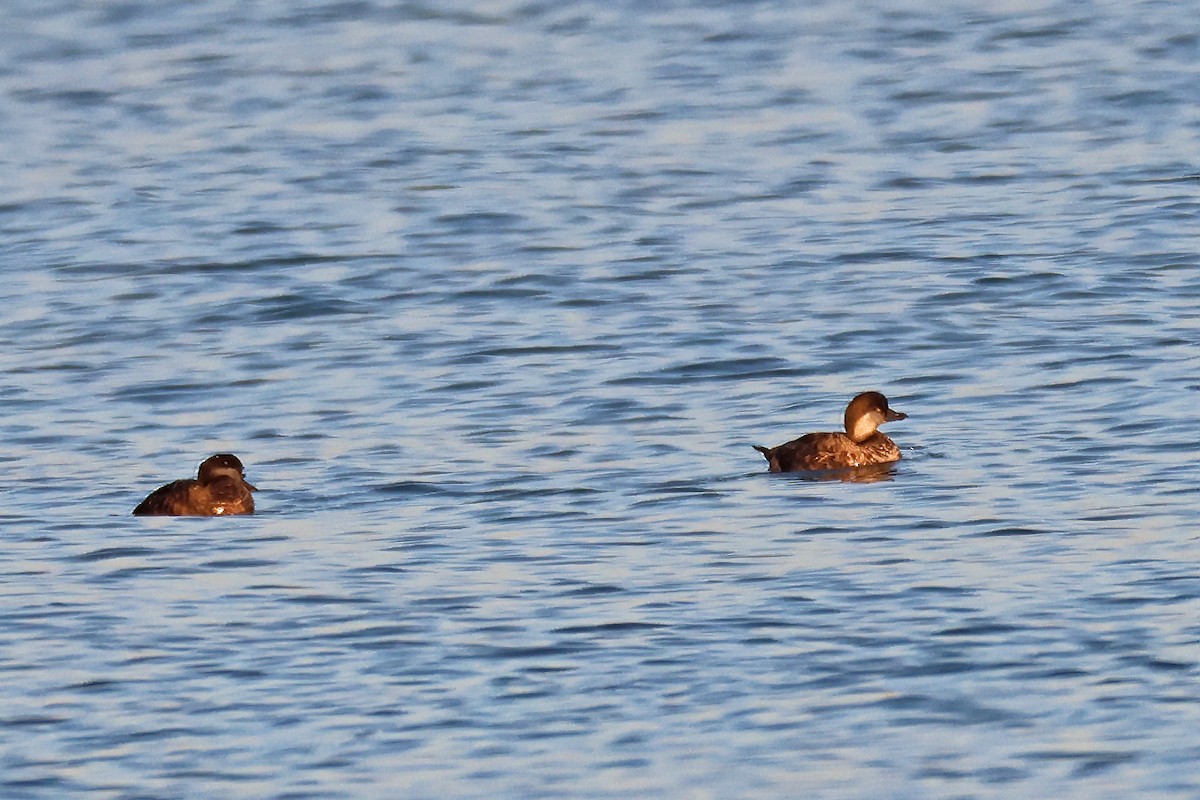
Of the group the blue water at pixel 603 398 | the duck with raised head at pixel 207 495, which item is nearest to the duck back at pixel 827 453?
the blue water at pixel 603 398

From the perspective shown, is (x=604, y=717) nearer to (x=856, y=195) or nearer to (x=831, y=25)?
(x=856, y=195)

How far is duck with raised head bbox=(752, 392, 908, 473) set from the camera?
50.1 ft

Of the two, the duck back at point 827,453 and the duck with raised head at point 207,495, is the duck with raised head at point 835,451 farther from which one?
the duck with raised head at point 207,495

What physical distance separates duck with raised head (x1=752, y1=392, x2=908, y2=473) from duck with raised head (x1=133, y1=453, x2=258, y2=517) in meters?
2.97

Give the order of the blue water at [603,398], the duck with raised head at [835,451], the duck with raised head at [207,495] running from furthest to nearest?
the duck with raised head at [835,451]
the duck with raised head at [207,495]
the blue water at [603,398]

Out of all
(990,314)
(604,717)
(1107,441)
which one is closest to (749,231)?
(990,314)

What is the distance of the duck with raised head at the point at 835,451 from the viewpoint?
15.3 m

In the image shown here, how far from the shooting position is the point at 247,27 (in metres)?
34.8

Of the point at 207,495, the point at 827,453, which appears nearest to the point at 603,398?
the point at 827,453

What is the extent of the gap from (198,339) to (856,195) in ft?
22.7

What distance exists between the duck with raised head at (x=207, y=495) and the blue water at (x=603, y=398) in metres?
0.13

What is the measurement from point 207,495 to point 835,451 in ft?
11.7

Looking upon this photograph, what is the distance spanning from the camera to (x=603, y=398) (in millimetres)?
17281

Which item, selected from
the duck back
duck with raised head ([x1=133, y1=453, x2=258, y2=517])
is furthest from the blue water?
the duck back
